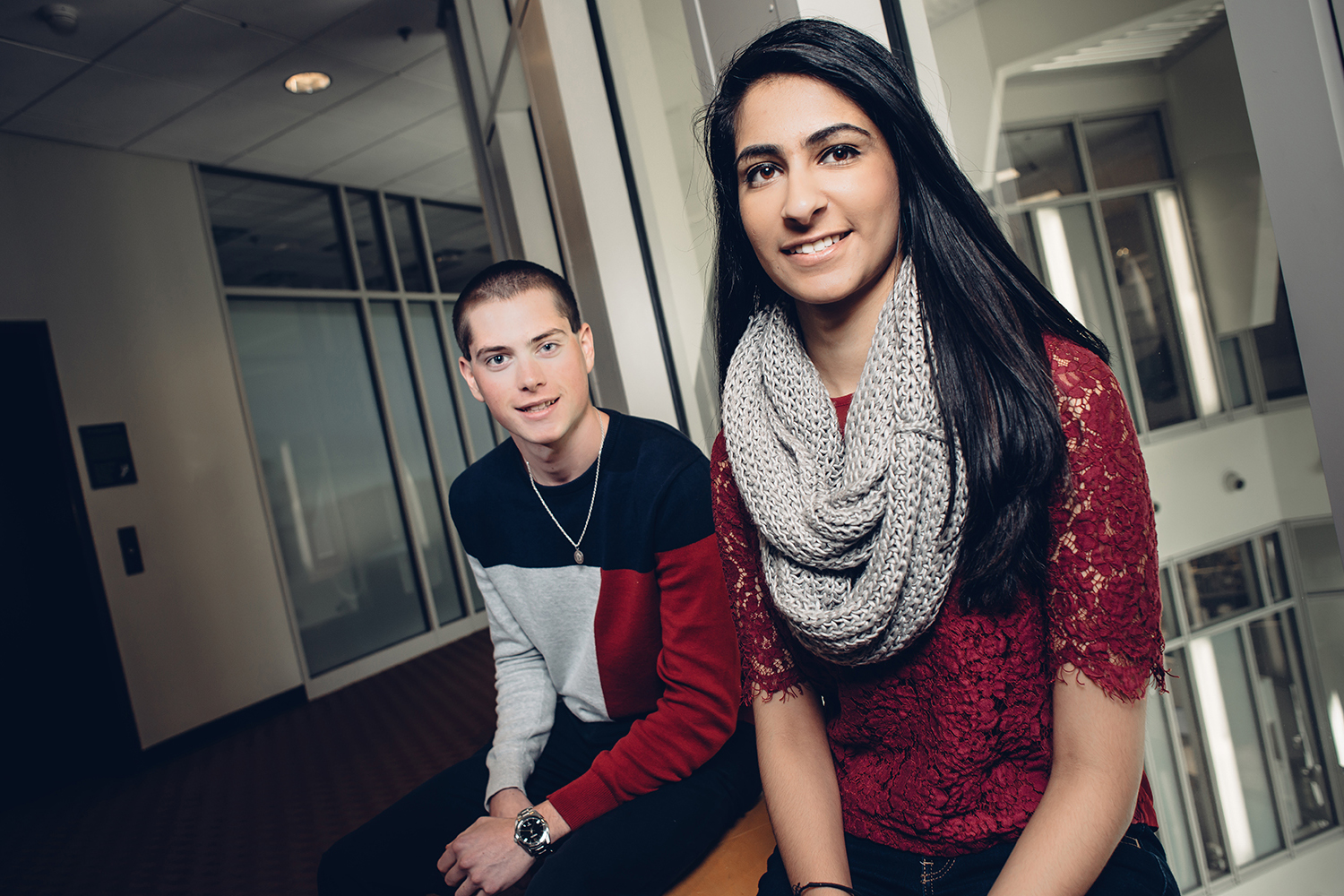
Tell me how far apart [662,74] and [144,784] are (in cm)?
429

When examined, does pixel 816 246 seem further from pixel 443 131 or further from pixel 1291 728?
pixel 443 131

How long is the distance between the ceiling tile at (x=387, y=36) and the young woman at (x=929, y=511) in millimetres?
3545

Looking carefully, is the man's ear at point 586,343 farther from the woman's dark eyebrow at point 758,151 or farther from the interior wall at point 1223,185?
the interior wall at point 1223,185

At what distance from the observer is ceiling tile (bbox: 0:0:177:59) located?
128 inches

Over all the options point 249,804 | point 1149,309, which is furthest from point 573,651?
point 249,804

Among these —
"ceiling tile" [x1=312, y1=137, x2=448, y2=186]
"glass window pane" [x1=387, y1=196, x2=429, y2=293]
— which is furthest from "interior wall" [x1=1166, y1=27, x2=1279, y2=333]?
"glass window pane" [x1=387, y1=196, x2=429, y2=293]

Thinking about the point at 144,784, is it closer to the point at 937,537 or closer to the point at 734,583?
the point at 734,583

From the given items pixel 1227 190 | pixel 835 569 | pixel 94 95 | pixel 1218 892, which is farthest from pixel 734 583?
pixel 94 95

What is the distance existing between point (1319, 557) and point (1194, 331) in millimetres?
353

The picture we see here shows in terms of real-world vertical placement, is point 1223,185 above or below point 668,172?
below

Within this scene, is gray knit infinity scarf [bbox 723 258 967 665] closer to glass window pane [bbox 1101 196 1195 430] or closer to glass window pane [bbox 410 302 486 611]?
glass window pane [bbox 1101 196 1195 430]

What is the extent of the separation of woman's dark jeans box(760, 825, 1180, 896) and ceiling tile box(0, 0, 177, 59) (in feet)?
13.8

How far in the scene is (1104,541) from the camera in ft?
2.62

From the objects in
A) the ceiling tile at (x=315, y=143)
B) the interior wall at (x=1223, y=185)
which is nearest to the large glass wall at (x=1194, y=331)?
the interior wall at (x=1223, y=185)
